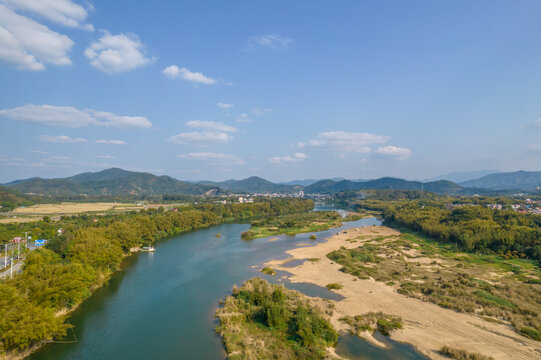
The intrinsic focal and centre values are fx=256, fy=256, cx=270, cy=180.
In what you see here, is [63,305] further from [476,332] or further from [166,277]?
[476,332]

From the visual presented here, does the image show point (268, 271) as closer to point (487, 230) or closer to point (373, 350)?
point (373, 350)

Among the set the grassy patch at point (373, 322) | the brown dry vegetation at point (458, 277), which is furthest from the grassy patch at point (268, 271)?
the grassy patch at point (373, 322)

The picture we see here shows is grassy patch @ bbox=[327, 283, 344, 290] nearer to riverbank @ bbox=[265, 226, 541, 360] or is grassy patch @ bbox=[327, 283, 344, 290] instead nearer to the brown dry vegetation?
riverbank @ bbox=[265, 226, 541, 360]

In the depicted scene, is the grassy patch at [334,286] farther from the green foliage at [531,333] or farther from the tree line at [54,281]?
the tree line at [54,281]

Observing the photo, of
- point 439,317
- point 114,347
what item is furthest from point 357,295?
point 114,347

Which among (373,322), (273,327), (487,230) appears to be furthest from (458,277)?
(273,327)
